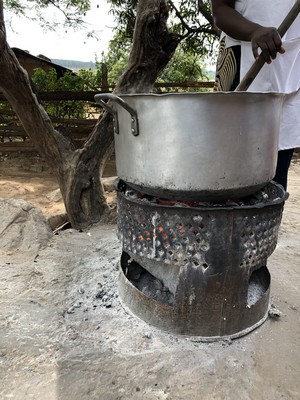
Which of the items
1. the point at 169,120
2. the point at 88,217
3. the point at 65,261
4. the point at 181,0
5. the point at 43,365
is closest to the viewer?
the point at 169,120

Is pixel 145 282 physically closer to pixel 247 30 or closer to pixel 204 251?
pixel 204 251

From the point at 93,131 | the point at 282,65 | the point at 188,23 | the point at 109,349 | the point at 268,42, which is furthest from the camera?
the point at 188,23

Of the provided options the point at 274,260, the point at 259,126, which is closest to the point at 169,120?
the point at 259,126

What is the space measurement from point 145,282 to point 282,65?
116 centimetres

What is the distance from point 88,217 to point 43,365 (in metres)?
1.49

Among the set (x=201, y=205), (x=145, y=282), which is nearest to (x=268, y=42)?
(x=201, y=205)

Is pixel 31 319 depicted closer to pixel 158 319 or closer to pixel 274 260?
pixel 158 319

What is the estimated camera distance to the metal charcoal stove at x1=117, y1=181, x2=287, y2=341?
4.29 feet

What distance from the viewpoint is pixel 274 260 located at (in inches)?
88.7

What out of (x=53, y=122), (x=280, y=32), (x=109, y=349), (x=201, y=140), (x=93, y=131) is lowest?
(x=109, y=349)

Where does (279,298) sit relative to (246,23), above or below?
below

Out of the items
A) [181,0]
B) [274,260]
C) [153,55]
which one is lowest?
[274,260]

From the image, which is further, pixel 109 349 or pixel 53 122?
pixel 53 122

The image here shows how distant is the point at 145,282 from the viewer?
1.81 metres
